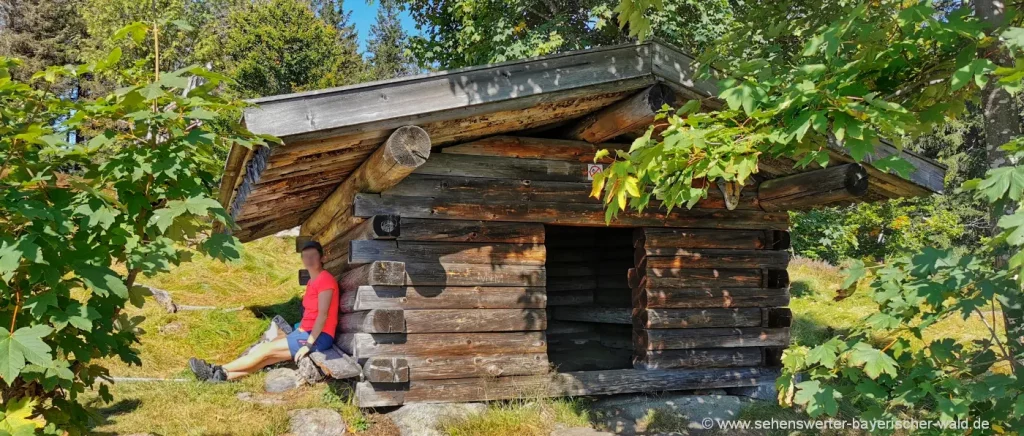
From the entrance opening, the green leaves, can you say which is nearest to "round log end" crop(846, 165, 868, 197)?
the entrance opening

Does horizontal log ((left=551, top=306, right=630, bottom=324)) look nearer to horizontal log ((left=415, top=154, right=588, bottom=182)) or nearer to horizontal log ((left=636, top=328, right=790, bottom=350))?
horizontal log ((left=636, top=328, right=790, bottom=350))

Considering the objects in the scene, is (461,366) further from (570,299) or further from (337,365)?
(570,299)

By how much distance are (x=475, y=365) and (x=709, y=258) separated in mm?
2852

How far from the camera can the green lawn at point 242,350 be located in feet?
17.6

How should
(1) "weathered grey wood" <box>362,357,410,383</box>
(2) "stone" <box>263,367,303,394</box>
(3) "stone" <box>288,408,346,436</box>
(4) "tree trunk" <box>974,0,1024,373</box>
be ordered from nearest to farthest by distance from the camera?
(4) "tree trunk" <box>974,0,1024,373</box> < (3) "stone" <box>288,408,346,436</box> < (1) "weathered grey wood" <box>362,357,410,383</box> < (2) "stone" <box>263,367,303,394</box>

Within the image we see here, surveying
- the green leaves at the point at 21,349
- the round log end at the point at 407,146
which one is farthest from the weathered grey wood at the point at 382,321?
the green leaves at the point at 21,349

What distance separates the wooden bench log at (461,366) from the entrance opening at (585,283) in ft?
13.0

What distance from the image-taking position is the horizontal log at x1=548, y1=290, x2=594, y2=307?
1022 centimetres

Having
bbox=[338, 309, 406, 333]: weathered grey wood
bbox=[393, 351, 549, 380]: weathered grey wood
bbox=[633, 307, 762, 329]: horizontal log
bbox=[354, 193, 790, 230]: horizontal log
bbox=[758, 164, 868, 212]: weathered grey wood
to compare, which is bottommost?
bbox=[393, 351, 549, 380]: weathered grey wood

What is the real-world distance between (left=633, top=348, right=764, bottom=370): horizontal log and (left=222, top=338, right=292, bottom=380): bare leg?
12.5ft

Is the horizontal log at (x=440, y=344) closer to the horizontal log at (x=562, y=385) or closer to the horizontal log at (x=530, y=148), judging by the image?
the horizontal log at (x=562, y=385)

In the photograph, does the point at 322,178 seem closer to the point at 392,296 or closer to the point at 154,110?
the point at 392,296

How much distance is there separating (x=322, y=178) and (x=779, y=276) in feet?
16.5

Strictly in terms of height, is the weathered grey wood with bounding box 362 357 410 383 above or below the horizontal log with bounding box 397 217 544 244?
below
